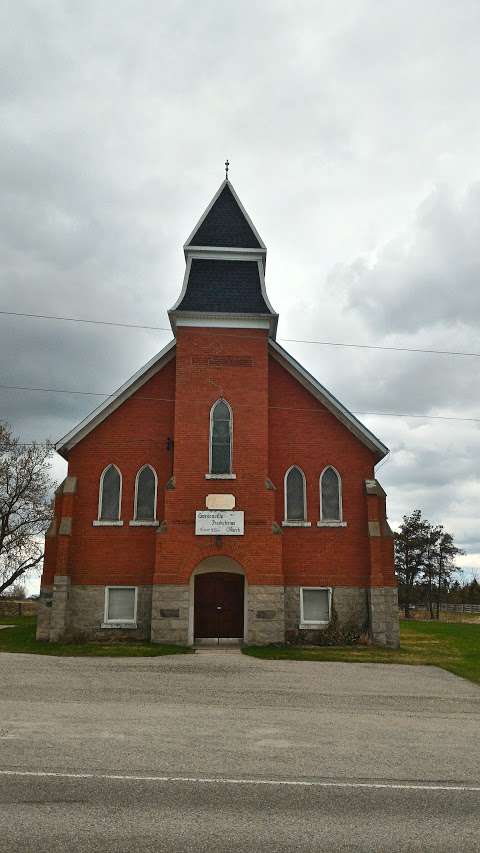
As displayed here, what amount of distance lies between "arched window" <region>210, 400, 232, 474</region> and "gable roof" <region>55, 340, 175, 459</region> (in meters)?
3.11

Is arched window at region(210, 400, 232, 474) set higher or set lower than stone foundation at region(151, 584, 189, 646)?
higher

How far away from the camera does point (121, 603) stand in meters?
23.2

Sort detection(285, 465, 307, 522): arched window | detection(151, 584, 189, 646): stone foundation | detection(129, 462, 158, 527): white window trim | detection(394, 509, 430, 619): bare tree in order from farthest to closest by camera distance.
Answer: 1. detection(394, 509, 430, 619): bare tree
2. detection(285, 465, 307, 522): arched window
3. detection(129, 462, 158, 527): white window trim
4. detection(151, 584, 189, 646): stone foundation

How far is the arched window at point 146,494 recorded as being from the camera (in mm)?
23844

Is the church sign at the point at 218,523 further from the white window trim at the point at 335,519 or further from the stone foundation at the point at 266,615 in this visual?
the white window trim at the point at 335,519

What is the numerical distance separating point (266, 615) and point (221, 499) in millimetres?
4133

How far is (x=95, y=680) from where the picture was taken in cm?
1450

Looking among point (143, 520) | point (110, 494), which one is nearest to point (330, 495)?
point (143, 520)

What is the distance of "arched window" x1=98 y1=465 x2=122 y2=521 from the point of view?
23844mm

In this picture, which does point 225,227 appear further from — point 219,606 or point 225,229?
point 219,606

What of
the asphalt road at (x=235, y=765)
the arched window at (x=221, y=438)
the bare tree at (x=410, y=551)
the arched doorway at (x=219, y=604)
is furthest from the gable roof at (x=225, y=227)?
the bare tree at (x=410, y=551)

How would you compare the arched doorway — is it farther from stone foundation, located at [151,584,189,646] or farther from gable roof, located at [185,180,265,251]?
gable roof, located at [185,180,265,251]

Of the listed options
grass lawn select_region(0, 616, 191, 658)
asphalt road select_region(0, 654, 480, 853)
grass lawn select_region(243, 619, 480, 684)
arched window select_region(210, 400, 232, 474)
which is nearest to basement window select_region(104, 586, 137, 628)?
grass lawn select_region(0, 616, 191, 658)

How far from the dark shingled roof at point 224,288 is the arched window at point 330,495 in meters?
6.41
